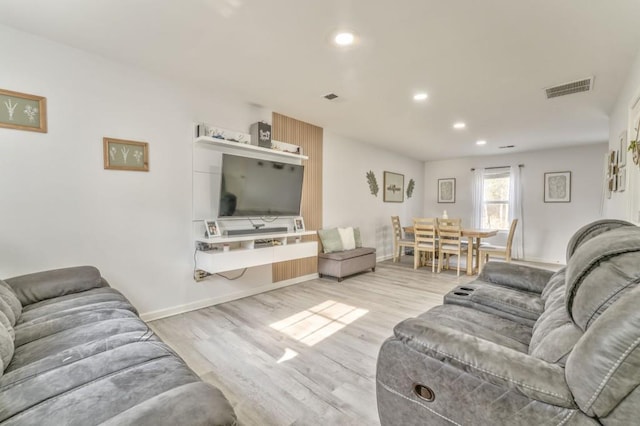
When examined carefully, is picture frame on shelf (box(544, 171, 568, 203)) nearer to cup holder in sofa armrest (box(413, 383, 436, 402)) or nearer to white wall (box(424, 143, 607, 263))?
white wall (box(424, 143, 607, 263))

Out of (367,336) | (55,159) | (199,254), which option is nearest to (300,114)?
(199,254)

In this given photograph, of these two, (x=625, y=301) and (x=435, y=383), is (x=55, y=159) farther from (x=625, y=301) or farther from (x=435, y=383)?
(x=625, y=301)

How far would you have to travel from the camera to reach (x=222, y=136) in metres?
3.30

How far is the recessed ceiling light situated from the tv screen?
1644 millimetres

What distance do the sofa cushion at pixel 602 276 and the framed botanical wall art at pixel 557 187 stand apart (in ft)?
20.3

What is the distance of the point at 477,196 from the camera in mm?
6938

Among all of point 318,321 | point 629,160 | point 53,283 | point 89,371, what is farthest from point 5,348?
point 629,160

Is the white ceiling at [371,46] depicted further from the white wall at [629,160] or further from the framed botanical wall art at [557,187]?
the framed botanical wall art at [557,187]

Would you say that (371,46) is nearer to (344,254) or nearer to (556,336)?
(556,336)

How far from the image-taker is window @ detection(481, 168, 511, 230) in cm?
662

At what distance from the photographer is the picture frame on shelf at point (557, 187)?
5844 millimetres

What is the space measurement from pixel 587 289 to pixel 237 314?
9.40ft

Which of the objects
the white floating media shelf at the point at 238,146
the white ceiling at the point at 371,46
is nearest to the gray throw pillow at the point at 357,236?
the white floating media shelf at the point at 238,146

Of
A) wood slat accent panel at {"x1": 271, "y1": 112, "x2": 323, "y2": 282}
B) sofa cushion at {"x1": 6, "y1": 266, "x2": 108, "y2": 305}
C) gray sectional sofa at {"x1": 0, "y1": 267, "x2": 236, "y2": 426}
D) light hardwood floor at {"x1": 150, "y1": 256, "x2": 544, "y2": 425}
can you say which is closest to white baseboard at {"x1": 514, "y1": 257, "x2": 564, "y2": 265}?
light hardwood floor at {"x1": 150, "y1": 256, "x2": 544, "y2": 425}
